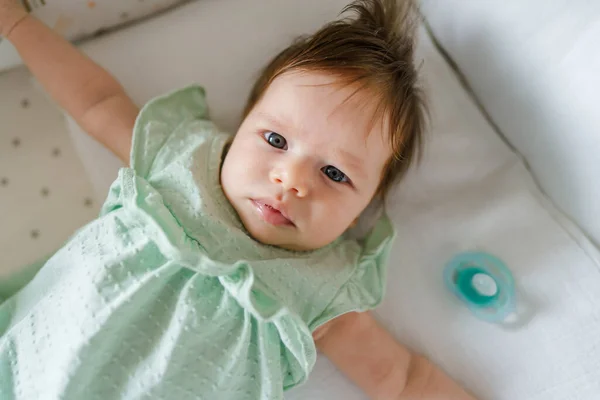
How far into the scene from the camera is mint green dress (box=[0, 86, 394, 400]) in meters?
0.73

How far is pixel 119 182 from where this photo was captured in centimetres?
83

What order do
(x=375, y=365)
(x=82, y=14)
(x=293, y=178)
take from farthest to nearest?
1. (x=82, y=14)
2. (x=375, y=365)
3. (x=293, y=178)

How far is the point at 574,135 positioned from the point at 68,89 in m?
0.84

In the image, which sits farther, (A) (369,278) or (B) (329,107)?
(A) (369,278)

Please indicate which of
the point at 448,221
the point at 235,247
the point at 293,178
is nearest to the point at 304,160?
the point at 293,178

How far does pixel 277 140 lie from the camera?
2.69ft

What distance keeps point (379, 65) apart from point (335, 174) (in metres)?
0.17

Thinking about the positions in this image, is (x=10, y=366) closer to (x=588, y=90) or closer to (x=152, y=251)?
(x=152, y=251)

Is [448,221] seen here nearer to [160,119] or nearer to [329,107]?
[329,107]

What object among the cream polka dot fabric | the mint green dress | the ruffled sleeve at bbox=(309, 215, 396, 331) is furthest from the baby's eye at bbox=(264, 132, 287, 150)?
the cream polka dot fabric

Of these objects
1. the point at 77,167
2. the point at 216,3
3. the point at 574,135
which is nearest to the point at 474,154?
the point at 574,135

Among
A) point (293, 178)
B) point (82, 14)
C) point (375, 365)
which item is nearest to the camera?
point (293, 178)

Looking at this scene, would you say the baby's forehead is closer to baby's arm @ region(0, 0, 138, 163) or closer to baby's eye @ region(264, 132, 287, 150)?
baby's eye @ region(264, 132, 287, 150)

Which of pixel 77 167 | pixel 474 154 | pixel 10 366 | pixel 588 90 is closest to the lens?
pixel 10 366
